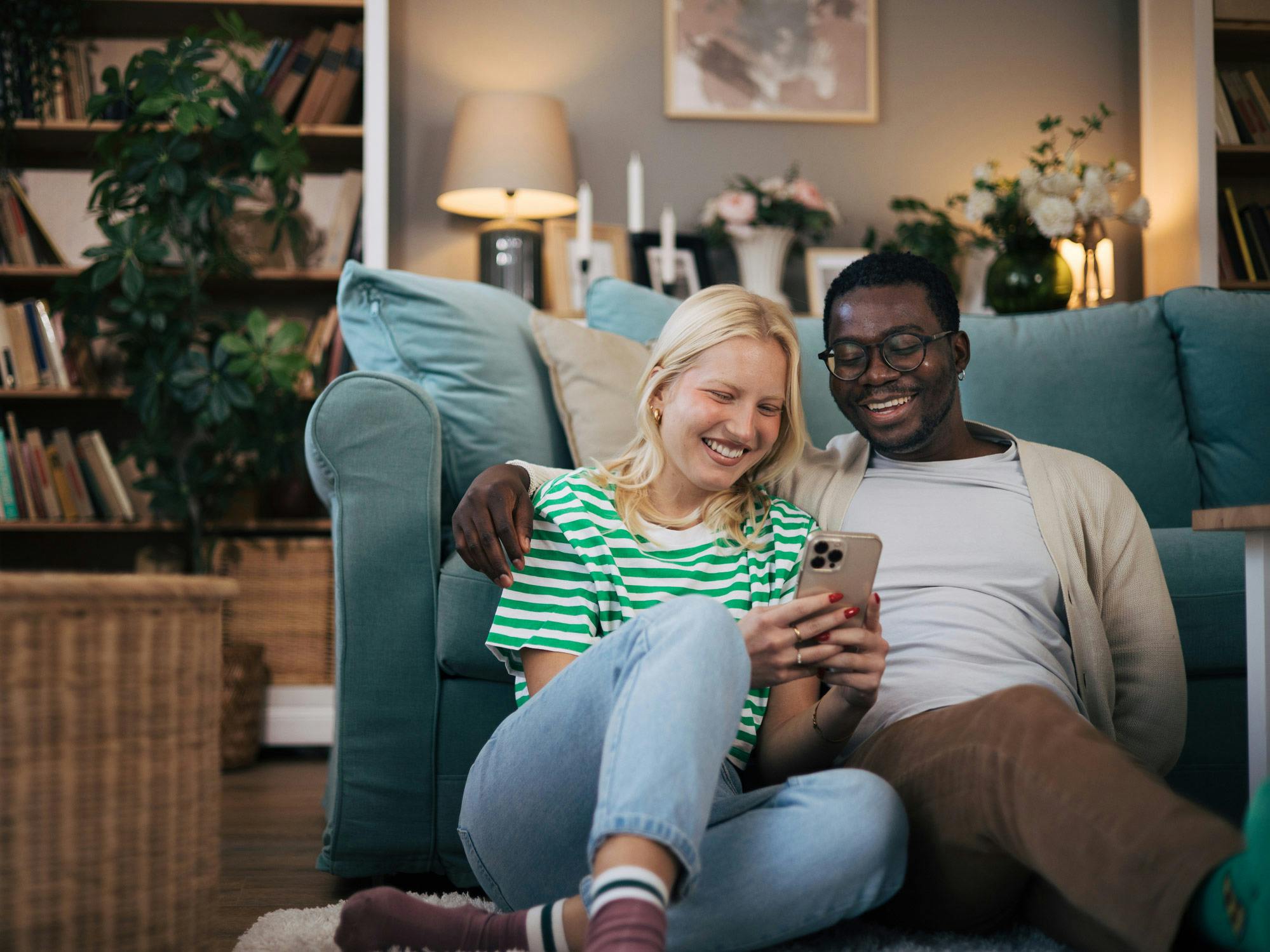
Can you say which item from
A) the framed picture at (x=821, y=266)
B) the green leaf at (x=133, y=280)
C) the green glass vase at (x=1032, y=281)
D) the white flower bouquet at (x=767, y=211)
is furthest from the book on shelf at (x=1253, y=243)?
the green leaf at (x=133, y=280)

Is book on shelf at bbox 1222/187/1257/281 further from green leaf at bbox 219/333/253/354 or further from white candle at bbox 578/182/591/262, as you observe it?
green leaf at bbox 219/333/253/354

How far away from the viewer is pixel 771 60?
3.28 meters

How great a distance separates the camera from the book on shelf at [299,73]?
2887mm

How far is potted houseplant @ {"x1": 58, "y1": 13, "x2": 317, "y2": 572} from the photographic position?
8.22ft

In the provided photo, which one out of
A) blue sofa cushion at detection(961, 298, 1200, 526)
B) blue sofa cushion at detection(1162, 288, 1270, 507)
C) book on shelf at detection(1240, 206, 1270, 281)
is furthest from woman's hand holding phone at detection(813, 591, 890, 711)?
book on shelf at detection(1240, 206, 1270, 281)

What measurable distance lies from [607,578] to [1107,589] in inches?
24.2

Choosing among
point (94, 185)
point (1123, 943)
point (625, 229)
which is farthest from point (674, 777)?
point (94, 185)

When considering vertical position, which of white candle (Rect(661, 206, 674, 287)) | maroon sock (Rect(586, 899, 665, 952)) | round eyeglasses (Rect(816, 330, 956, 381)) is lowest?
maroon sock (Rect(586, 899, 665, 952))

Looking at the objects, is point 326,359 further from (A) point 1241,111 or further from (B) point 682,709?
(A) point 1241,111

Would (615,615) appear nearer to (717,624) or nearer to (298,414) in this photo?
(717,624)

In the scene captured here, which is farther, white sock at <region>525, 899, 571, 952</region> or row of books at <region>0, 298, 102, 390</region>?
row of books at <region>0, 298, 102, 390</region>

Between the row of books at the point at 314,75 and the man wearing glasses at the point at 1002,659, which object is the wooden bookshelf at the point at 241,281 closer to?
the row of books at the point at 314,75

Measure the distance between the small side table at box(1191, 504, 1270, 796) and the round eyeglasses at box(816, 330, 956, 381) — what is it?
0.39 meters

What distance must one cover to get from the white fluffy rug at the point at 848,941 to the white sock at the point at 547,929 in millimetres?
160
